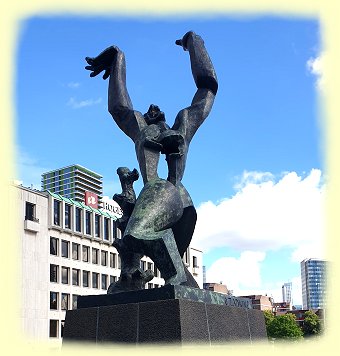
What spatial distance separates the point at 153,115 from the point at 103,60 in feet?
5.53

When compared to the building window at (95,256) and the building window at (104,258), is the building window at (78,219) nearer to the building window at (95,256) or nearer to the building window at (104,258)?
the building window at (95,256)

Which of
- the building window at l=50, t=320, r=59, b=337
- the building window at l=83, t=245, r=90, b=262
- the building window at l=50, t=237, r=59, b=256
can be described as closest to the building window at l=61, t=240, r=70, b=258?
the building window at l=50, t=237, r=59, b=256

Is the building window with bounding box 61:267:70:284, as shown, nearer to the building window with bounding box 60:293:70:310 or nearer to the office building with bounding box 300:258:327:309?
the building window with bounding box 60:293:70:310

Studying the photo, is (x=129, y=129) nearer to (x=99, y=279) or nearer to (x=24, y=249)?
(x=24, y=249)

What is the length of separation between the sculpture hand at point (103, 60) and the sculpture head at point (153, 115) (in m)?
1.44

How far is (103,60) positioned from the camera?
1061cm

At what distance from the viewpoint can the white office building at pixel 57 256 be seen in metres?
52.1

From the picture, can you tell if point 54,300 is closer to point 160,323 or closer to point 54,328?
point 54,328

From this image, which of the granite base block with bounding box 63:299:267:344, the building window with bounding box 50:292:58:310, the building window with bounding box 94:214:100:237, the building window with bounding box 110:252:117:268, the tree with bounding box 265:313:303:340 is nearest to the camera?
the granite base block with bounding box 63:299:267:344

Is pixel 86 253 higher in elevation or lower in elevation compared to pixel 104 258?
higher

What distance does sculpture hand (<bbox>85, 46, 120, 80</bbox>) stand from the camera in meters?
10.6

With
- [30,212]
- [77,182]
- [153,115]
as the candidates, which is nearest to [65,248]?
[30,212]

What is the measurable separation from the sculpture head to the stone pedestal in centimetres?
330

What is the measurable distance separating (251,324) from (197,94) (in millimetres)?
4300
